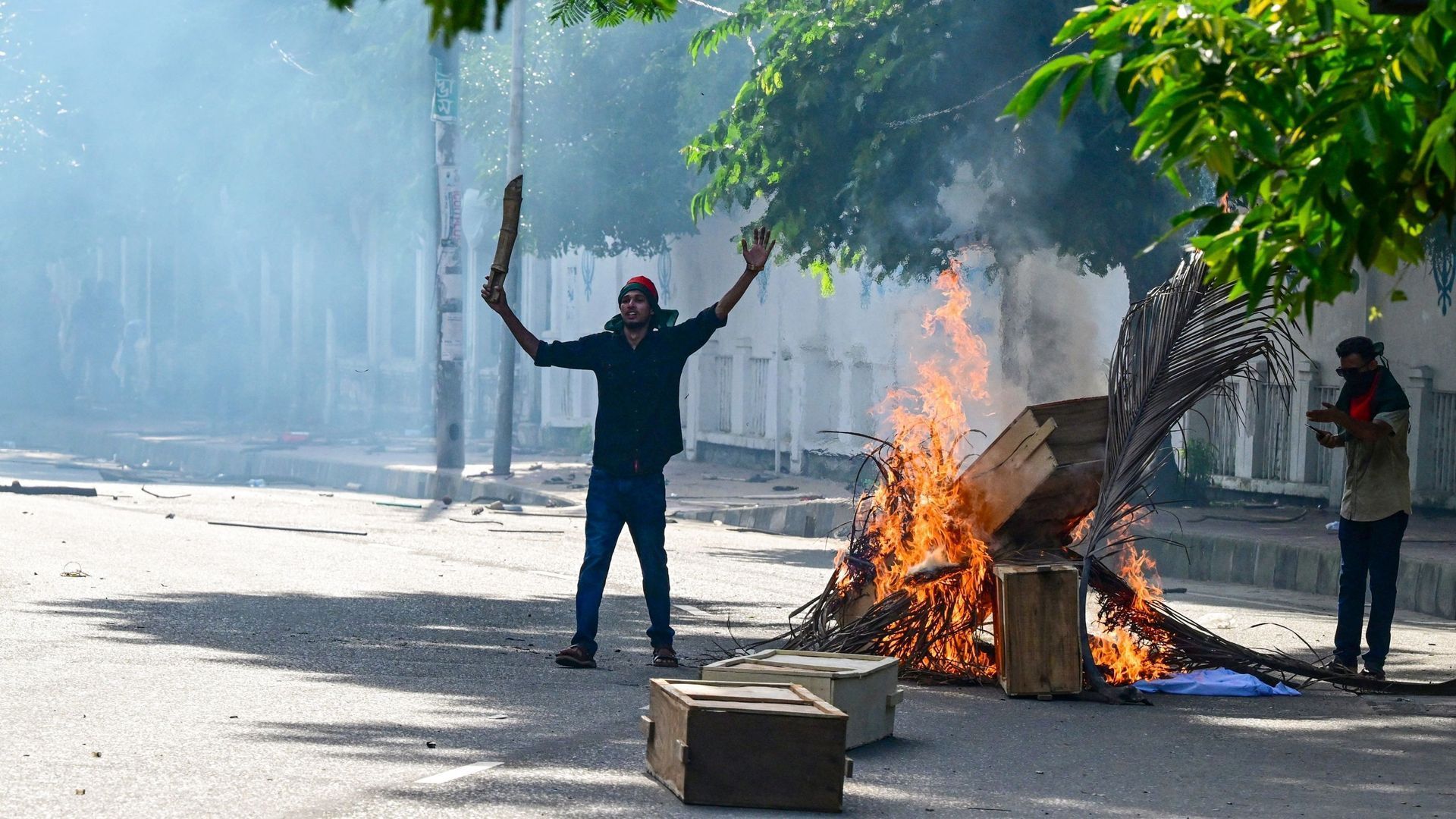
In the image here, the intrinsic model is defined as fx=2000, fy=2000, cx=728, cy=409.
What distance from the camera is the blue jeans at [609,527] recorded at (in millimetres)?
9500

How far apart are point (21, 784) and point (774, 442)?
2260cm

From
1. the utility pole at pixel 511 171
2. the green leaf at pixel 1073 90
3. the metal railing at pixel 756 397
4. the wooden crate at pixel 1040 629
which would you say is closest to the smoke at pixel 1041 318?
the metal railing at pixel 756 397

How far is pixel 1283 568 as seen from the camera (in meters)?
15.7

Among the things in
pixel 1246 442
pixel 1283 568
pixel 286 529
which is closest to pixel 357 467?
pixel 286 529

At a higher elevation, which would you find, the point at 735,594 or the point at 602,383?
the point at 602,383

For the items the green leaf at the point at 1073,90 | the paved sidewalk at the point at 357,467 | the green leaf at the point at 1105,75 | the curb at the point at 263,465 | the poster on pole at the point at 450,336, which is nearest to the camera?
the green leaf at the point at 1073,90

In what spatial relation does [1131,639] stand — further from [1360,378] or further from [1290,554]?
[1290,554]

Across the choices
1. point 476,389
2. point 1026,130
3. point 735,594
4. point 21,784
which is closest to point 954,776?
point 21,784

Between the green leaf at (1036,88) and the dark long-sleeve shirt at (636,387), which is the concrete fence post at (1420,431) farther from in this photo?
the green leaf at (1036,88)

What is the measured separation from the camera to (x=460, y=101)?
105 feet

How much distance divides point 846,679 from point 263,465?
81.8 ft

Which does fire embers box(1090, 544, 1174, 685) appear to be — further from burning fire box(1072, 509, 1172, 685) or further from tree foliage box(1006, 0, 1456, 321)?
tree foliage box(1006, 0, 1456, 321)

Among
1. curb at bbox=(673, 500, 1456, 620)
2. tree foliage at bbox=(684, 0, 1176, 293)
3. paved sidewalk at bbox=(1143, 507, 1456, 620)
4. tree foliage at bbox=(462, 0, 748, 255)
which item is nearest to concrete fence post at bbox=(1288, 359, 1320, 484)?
paved sidewalk at bbox=(1143, 507, 1456, 620)

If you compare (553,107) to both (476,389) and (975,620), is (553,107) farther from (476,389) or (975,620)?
(975,620)
